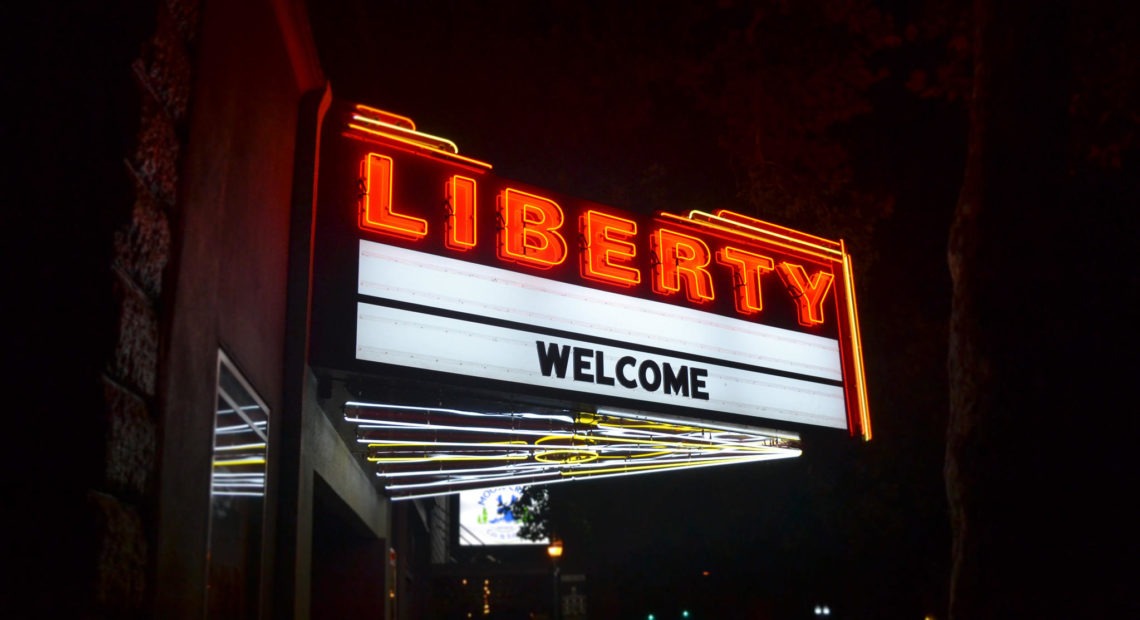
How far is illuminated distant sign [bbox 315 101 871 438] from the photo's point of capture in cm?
695

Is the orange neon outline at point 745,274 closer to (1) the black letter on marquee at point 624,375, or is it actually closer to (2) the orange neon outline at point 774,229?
(2) the orange neon outline at point 774,229

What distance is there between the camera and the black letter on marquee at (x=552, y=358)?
295 inches

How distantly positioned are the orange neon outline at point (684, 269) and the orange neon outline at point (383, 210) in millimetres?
2233

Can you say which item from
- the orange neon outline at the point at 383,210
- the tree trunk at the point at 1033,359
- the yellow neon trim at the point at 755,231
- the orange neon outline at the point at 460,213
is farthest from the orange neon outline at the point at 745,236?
the tree trunk at the point at 1033,359

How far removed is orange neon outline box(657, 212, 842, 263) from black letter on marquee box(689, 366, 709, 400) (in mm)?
1358

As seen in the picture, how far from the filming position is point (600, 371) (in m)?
7.84

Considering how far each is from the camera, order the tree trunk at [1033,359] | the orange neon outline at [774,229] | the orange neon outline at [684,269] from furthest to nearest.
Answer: the orange neon outline at [774,229] → the orange neon outline at [684,269] → the tree trunk at [1033,359]

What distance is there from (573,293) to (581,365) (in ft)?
1.87

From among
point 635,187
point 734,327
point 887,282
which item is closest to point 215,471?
point 734,327

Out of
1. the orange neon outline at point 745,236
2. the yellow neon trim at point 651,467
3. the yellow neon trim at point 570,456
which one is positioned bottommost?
the yellow neon trim at point 651,467

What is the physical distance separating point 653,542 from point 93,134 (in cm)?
1886

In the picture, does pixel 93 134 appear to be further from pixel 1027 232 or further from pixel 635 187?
pixel 635 187

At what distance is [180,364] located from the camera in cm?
424

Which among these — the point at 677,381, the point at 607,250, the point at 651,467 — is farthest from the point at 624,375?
the point at 651,467
